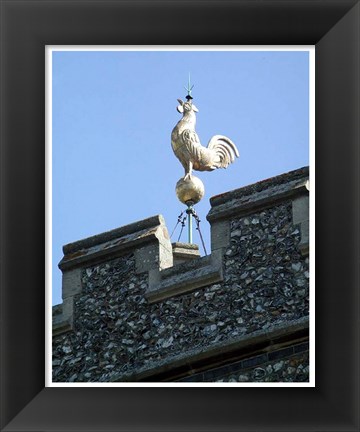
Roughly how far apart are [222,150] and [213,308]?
247 cm

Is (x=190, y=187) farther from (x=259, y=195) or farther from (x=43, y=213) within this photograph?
(x=43, y=213)

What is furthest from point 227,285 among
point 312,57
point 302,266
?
point 312,57

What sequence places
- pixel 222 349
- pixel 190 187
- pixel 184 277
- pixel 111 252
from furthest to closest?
1. pixel 190 187
2. pixel 111 252
3. pixel 184 277
4. pixel 222 349

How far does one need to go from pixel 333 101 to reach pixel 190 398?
1739 mm

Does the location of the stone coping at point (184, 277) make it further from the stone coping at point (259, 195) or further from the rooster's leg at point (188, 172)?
the rooster's leg at point (188, 172)

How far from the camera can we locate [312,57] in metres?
10.9

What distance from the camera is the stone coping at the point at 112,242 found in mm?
14852

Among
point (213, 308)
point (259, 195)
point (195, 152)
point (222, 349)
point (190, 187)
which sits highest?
point (195, 152)

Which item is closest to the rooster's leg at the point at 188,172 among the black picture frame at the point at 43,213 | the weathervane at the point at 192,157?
the weathervane at the point at 192,157

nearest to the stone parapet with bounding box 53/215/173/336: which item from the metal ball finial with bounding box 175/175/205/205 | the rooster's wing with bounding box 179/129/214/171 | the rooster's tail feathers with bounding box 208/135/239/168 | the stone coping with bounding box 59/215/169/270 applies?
the stone coping with bounding box 59/215/169/270

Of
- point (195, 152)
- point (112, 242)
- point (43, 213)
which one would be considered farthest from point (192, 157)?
point (43, 213)

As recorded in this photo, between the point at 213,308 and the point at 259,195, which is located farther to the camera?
the point at 259,195

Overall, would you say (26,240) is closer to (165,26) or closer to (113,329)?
(165,26)

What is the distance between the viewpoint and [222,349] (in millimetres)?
13852
